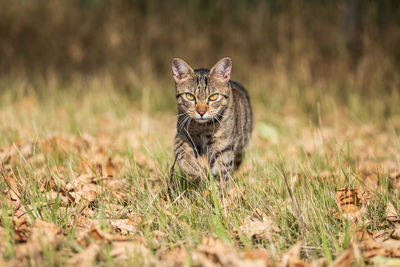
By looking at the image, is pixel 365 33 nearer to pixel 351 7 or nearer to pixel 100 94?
pixel 351 7

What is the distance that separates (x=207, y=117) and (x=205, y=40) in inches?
177

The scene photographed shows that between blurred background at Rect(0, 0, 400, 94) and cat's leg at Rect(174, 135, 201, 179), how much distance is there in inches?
132

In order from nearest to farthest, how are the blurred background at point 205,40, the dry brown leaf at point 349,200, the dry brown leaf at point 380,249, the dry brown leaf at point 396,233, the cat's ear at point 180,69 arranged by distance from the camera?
the dry brown leaf at point 380,249, the dry brown leaf at point 396,233, the dry brown leaf at point 349,200, the cat's ear at point 180,69, the blurred background at point 205,40

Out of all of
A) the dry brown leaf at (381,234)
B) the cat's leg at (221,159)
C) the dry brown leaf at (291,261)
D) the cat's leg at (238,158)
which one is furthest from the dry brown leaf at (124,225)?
the cat's leg at (238,158)

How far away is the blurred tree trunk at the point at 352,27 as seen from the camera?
263 inches

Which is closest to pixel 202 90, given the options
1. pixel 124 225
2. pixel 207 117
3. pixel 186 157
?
pixel 207 117

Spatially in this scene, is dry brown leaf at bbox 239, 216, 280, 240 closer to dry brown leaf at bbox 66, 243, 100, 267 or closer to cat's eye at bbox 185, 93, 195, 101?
dry brown leaf at bbox 66, 243, 100, 267

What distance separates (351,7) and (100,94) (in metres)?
4.26

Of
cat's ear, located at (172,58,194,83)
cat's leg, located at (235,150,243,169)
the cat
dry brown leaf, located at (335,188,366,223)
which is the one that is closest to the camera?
dry brown leaf, located at (335,188,366,223)

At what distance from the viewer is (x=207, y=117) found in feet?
9.22

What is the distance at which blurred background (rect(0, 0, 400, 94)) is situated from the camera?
6.23 meters

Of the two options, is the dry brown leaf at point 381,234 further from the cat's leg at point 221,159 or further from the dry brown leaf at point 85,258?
the dry brown leaf at point 85,258

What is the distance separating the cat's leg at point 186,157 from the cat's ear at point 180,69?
1.51 feet

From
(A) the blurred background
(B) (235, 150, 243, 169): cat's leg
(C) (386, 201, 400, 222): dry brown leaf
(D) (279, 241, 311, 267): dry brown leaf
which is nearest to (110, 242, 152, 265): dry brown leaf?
(D) (279, 241, 311, 267): dry brown leaf
